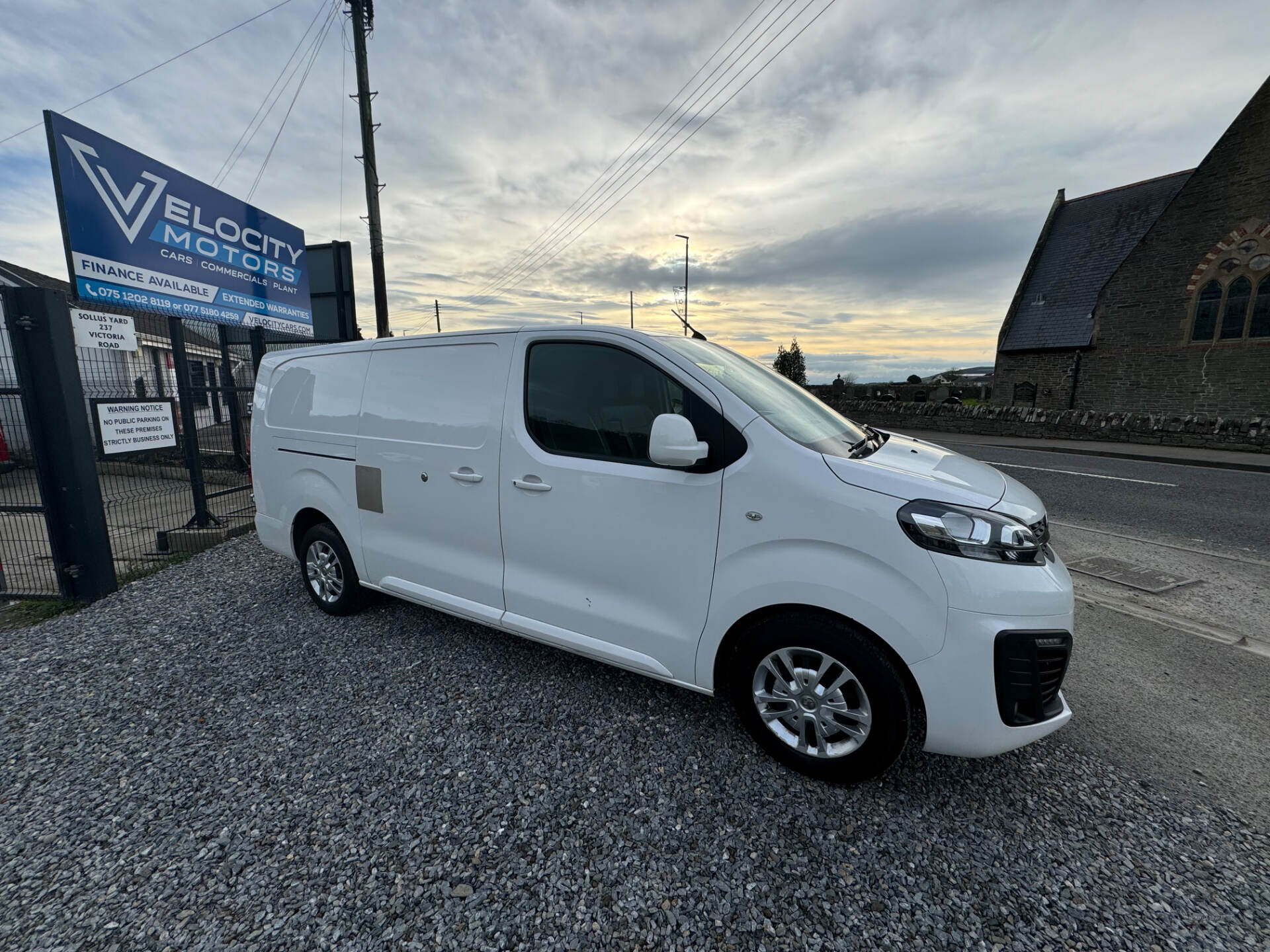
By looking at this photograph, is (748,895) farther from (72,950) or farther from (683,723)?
(72,950)

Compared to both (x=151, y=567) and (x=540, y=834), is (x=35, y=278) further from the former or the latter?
(x=540, y=834)

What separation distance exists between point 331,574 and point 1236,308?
91.7 feet

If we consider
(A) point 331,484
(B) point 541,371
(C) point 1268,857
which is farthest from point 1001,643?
(A) point 331,484

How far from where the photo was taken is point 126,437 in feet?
16.0

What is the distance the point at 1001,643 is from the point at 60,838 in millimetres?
3562

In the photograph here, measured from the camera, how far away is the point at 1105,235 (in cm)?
2456

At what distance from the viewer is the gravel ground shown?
1728mm

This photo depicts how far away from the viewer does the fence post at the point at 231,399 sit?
7233 mm

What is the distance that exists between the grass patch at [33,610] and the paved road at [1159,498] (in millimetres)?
9807

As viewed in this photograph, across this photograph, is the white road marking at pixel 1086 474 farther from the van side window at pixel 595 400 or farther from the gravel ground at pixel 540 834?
the van side window at pixel 595 400

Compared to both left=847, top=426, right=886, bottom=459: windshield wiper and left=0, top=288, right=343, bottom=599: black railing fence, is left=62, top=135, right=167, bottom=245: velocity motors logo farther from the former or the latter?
left=847, top=426, right=886, bottom=459: windshield wiper

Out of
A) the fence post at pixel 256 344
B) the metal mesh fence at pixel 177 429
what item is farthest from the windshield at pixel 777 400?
the fence post at pixel 256 344

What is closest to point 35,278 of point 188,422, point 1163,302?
point 188,422

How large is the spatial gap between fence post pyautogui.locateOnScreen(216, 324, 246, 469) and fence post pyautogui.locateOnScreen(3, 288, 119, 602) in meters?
2.87
